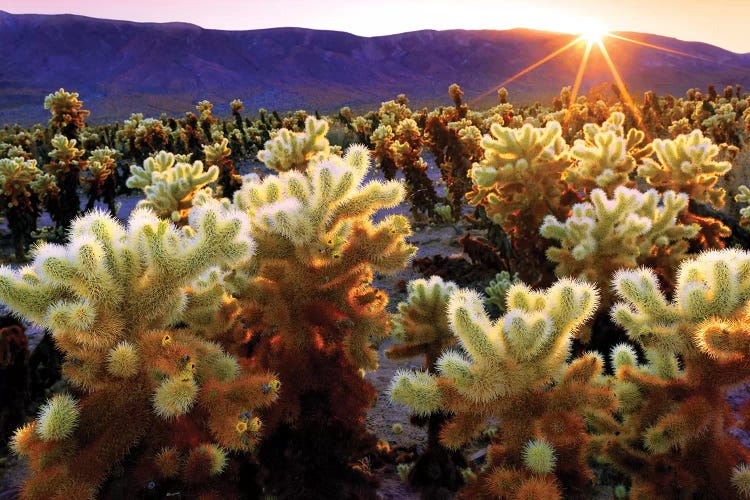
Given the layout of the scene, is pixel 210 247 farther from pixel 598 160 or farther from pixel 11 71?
pixel 11 71

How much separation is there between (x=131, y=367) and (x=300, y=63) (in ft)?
360

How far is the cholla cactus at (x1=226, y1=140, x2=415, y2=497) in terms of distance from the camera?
7.83ft

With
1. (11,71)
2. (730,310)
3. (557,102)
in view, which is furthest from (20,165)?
(11,71)

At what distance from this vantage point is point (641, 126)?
14508mm

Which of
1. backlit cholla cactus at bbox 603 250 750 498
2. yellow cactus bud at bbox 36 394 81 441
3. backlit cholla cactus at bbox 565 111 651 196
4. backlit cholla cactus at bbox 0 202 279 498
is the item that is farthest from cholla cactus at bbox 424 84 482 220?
yellow cactus bud at bbox 36 394 81 441

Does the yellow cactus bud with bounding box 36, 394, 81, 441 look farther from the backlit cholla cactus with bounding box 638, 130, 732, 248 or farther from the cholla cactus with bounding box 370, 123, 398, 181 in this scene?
the cholla cactus with bounding box 370, 123, 398, 181

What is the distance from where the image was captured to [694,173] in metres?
4.53

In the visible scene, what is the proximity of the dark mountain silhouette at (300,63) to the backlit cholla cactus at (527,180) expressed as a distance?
230 ft

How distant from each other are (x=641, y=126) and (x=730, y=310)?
47.1ft

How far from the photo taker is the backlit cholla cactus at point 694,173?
452 cm

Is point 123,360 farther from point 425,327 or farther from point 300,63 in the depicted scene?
point 300,63

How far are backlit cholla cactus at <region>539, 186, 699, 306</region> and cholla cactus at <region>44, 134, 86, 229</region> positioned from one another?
8927mm

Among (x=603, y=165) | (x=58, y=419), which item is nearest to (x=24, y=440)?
(x=58, y=419)

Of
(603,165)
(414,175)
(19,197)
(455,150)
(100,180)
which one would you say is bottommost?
(19,197)
